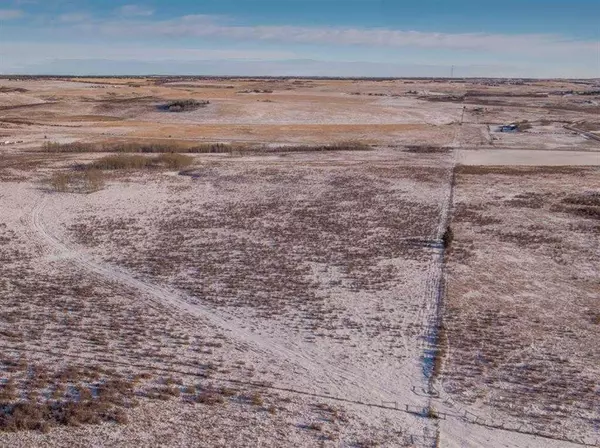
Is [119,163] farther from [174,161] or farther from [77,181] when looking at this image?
[77,181]

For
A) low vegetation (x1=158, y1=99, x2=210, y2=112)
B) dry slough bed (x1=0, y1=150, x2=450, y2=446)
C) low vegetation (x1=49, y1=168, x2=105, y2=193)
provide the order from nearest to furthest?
1. dry slough bed (x1=0, y1=150, x2=450, y2=446)
2. low vegetation (x1=49, y1=168, x2=105, y2=193)
3. low vegetation (x1=158, y1=99, x2=210, y2=112)

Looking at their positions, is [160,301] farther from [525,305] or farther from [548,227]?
[548,227]

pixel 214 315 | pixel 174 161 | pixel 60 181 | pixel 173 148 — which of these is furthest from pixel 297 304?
pixel 173 148

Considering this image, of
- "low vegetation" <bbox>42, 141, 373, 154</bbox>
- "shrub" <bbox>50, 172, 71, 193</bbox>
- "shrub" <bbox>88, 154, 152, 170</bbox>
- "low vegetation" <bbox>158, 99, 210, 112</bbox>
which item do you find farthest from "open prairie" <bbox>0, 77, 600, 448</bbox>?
"low vegetation" <bbox>158, 99, 210, 112</bbox>

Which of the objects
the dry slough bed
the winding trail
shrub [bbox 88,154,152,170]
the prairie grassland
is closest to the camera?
the dry slough bed

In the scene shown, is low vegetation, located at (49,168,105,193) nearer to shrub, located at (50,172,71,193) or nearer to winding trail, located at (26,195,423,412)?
shrub, located at (50,172,71,193)

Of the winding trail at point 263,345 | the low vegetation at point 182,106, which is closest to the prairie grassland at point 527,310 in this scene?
the winding trail at point 263,345

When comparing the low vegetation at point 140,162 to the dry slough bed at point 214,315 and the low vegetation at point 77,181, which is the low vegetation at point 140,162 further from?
the dry slough bed at point 214,315
